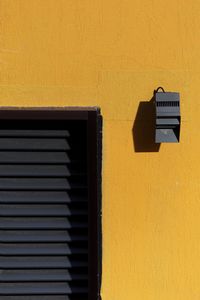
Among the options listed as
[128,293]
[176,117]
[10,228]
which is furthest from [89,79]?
[128,293]

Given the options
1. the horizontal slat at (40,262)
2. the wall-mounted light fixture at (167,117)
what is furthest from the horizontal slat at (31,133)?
the horizontal slat at (40,262)

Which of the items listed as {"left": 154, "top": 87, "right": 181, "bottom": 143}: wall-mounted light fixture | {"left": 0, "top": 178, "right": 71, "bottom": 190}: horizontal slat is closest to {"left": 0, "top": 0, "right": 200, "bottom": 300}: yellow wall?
{"left": 154, "top": 87, "right": 181, "bottom": 143}: wall-mounted light fixture

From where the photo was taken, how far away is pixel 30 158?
11.0 ft

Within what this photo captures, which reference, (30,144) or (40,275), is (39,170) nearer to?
(30,144)

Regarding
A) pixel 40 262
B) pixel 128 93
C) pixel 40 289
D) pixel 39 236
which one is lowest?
pixel 40 289

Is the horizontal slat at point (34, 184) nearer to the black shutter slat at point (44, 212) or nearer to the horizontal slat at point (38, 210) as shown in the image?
the black shutter slat at point (44, 212)

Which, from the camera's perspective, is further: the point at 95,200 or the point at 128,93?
the point at 128,93

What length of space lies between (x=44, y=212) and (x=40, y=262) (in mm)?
305

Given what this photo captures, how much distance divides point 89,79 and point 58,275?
121 cm

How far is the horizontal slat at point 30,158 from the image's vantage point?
11.0ft

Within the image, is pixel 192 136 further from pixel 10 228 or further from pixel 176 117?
pixel 10 228

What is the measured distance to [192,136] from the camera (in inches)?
135

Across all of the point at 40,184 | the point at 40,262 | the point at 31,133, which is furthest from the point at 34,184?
the point at 40,262

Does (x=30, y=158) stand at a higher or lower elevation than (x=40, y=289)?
higher
